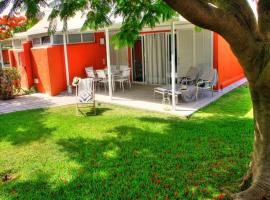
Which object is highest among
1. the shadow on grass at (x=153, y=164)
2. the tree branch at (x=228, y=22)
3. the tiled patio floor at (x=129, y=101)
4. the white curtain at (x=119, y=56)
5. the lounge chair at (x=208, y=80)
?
the tree branch at (x=228, y=22)

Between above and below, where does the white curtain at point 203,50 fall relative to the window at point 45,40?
below

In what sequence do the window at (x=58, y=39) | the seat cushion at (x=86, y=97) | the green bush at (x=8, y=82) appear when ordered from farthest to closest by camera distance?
1. the window at (x=58, y=39)
2. the green bush at (x=8, y=82)
3. the seat cushion at (x=86, y=97)

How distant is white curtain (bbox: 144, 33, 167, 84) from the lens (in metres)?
16.5

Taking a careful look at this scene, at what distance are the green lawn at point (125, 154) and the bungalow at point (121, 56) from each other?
428 cm

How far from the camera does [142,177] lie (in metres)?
5.99

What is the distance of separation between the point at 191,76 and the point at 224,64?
1.88 m

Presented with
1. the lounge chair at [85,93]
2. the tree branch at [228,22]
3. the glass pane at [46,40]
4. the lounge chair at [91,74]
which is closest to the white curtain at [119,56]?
the lounge chair at [91,74]

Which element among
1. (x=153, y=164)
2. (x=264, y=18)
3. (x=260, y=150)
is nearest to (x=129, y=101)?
(x=153, y=164)

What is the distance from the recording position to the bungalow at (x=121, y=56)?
14.7m

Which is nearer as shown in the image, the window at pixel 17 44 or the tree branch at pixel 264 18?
the tree branch at pixel 264 18

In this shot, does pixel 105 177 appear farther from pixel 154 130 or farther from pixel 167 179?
pixel 154 130

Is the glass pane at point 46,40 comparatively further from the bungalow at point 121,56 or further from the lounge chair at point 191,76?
the lounge chair at point 191,76

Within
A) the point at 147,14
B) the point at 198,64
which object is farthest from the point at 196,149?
the point at 198,64

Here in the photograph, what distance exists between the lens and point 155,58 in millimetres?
16797
